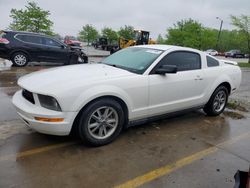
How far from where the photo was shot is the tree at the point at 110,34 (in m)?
57.3

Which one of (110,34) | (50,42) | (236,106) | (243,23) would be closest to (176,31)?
(243,23)

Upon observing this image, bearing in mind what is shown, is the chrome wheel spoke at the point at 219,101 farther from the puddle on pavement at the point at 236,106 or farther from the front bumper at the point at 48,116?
the front bumper at the point at 48,116

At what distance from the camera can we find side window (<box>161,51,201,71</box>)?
4.85 meters

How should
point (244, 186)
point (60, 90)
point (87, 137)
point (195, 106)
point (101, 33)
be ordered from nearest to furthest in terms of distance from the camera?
point (244, 186) < point (60, 90) < point (87, 137) < point (195, 106) < point (101, 33)

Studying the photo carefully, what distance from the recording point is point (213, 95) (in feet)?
18.5

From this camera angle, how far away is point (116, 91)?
396 cm

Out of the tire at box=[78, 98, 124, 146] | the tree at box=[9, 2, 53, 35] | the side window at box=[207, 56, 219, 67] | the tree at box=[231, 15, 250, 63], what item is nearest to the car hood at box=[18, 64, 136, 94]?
the tire at box=[78, 98, 124, 146]

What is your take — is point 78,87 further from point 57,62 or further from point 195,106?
point 57,62

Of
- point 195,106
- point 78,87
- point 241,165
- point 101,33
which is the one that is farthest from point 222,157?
point 101,33

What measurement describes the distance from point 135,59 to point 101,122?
4.81 ft

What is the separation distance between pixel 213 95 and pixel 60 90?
3.45 meters

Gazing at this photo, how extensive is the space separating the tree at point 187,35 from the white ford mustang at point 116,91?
1352 inches

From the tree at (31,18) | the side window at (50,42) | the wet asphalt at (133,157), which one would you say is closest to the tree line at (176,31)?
the tree at (31,18)

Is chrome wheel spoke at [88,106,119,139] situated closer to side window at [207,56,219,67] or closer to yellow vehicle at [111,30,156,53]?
side window at [207,56,219,67]
